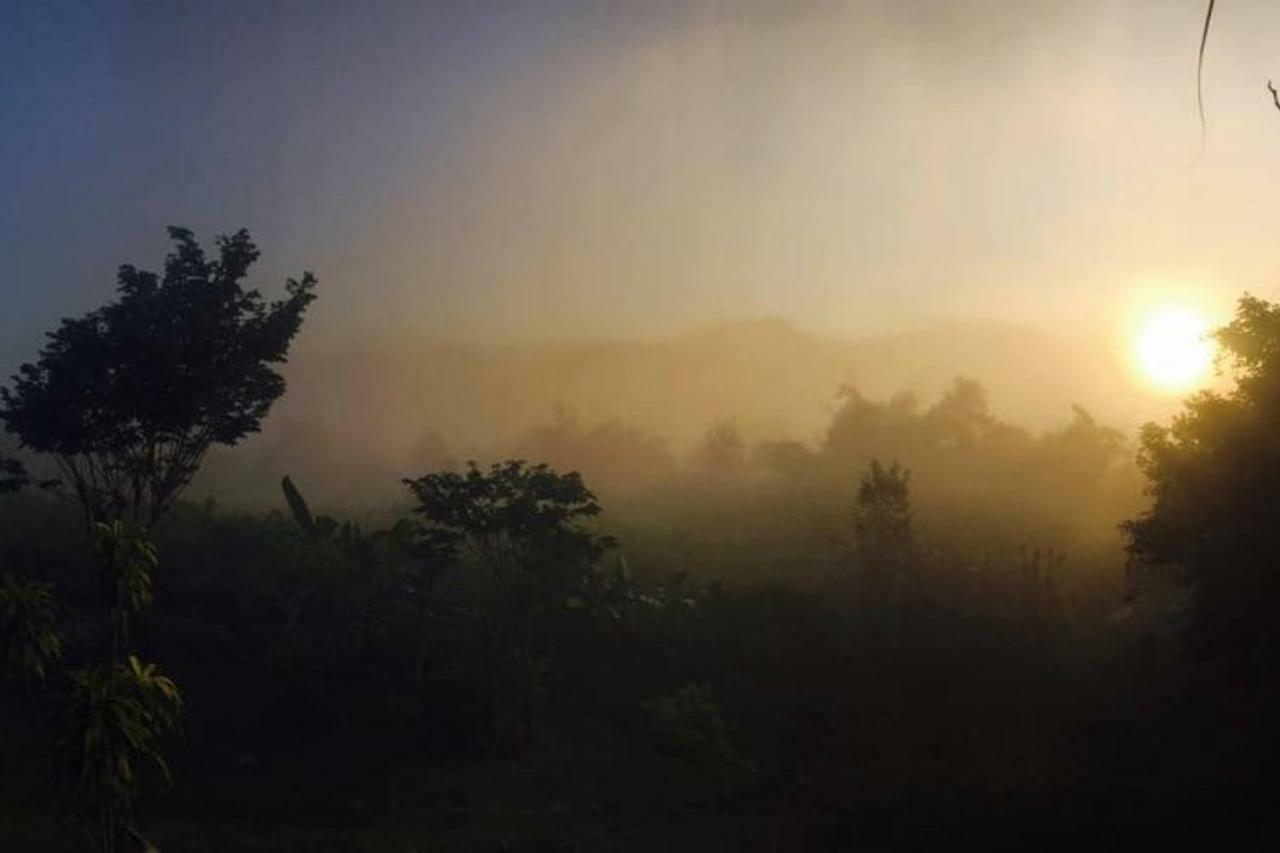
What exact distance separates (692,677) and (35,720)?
12261mm

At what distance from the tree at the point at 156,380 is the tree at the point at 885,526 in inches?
600

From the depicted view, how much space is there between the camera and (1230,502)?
66.0 ft

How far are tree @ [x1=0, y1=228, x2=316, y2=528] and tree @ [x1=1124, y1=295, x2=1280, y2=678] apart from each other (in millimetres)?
18160

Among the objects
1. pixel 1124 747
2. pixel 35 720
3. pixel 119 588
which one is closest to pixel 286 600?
pixel 35 720

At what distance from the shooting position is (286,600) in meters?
25.2

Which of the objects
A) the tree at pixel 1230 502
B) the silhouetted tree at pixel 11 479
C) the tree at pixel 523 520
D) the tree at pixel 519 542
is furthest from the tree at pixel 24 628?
the tree at pixel 1230 502

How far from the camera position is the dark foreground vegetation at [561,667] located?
16.5m

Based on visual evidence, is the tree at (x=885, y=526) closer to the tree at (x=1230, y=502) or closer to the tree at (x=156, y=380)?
the tree at (x=1230, y=502)

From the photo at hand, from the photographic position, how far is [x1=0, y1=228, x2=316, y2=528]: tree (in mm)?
24000

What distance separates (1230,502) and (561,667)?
1317 cm

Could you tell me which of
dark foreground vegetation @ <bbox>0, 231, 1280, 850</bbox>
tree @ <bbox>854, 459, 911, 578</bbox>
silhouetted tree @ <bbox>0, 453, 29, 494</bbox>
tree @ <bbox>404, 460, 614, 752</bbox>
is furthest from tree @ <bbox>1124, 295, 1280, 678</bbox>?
silhouetted tree @ <bbox>0, 453, 29, 494</bbox>

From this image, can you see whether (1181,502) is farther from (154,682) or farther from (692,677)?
(154,682)

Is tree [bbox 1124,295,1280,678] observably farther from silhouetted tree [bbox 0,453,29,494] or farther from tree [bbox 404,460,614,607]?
silhouetted tree [bbox 0,453,29,494]

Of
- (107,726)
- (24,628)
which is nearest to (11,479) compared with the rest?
(24,628)
